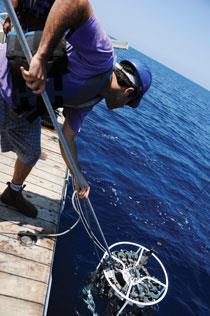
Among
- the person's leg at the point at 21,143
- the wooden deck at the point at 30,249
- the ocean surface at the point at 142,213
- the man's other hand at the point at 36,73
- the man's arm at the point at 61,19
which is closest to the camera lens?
the man's arm at the point at 61,19

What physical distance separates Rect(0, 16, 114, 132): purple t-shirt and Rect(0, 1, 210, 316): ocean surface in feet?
11.1

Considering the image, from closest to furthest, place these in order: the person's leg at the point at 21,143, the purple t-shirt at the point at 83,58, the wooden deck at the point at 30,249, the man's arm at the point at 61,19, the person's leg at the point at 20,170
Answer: the man's arm at the point at 61,19 → the purple t-shirt at the point at 83,58 → the wooden deck at the point at 30,249 → the person's leg at the point at 21,143 → the person's leg at the point at 20,170

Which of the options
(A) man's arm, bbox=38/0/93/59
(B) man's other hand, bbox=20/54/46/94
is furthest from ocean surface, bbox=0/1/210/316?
(A) man's arm, bbox=38/0/93/59

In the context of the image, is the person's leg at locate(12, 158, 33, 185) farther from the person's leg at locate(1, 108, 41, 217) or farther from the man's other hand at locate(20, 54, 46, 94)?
the man's other hand at locate(20, 54, 46, 94)

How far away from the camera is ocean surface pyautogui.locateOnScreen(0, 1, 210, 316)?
22.7 feet

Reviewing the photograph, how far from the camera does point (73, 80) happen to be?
369 cm

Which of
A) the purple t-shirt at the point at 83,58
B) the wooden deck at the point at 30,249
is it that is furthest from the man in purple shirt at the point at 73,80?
the wooden deck at the point at 30,249

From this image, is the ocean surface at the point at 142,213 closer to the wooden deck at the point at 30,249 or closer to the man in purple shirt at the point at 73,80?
the wooden deck at the point at 30,249

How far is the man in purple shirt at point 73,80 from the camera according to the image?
2.97m

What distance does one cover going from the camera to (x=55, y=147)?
8305mm

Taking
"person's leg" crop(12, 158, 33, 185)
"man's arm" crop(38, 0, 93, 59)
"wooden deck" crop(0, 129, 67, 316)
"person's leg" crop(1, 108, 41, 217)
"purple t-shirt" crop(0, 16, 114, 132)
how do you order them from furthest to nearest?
"person's leg" crop(12, 158, 33, 185), "person's leg" crop(1, 108, 41, 217), "wooden deck" crop(0, 129, 67, 316), "purple t-shirt" crop(0, 16, 114, 132), "man's arm" crop(38, 0, 93, 59)

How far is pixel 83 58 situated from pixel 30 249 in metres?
2.68

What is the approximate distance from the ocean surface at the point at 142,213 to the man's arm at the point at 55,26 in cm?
384

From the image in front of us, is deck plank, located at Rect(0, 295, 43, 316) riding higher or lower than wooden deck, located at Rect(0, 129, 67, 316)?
higher
